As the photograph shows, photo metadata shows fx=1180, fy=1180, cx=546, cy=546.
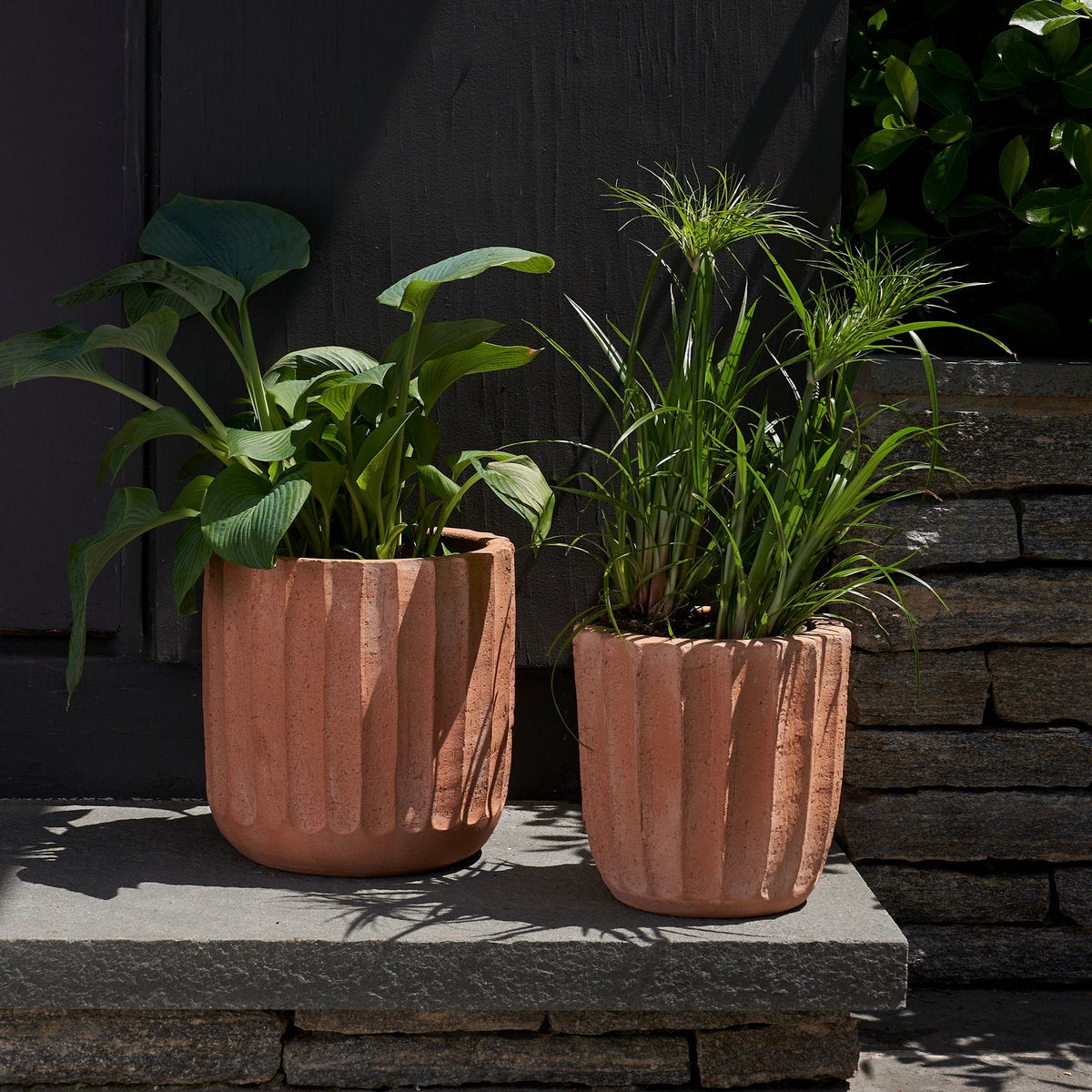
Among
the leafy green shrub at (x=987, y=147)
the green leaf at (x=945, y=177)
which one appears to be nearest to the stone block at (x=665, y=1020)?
the leafy green shrub at (x=987, y=147)

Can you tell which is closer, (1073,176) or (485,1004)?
(485,1004)

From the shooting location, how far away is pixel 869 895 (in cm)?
156

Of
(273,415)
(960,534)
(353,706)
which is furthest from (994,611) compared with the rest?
(273,415)

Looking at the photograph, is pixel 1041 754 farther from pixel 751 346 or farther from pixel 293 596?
pixel 293 596

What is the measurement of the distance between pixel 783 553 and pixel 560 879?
0.56m

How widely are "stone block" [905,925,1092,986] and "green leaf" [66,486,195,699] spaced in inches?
51.7

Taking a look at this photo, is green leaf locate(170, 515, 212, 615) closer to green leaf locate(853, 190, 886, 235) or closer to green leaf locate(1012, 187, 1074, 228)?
green leaf locate(853, 190, 886, 235)

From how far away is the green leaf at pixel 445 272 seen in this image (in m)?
1.46

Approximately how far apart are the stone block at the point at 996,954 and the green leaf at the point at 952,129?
1249 mm

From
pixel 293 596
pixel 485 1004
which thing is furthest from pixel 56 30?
pixel 485 1004

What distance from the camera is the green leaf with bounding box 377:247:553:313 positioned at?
4.78ft

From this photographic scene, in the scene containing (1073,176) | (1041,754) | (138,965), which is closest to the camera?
(138,965)

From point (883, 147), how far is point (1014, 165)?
20cm

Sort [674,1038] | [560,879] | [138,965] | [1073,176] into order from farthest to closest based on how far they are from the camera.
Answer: [1073,176] < [560,879] < [674,1038] < [138,965]
